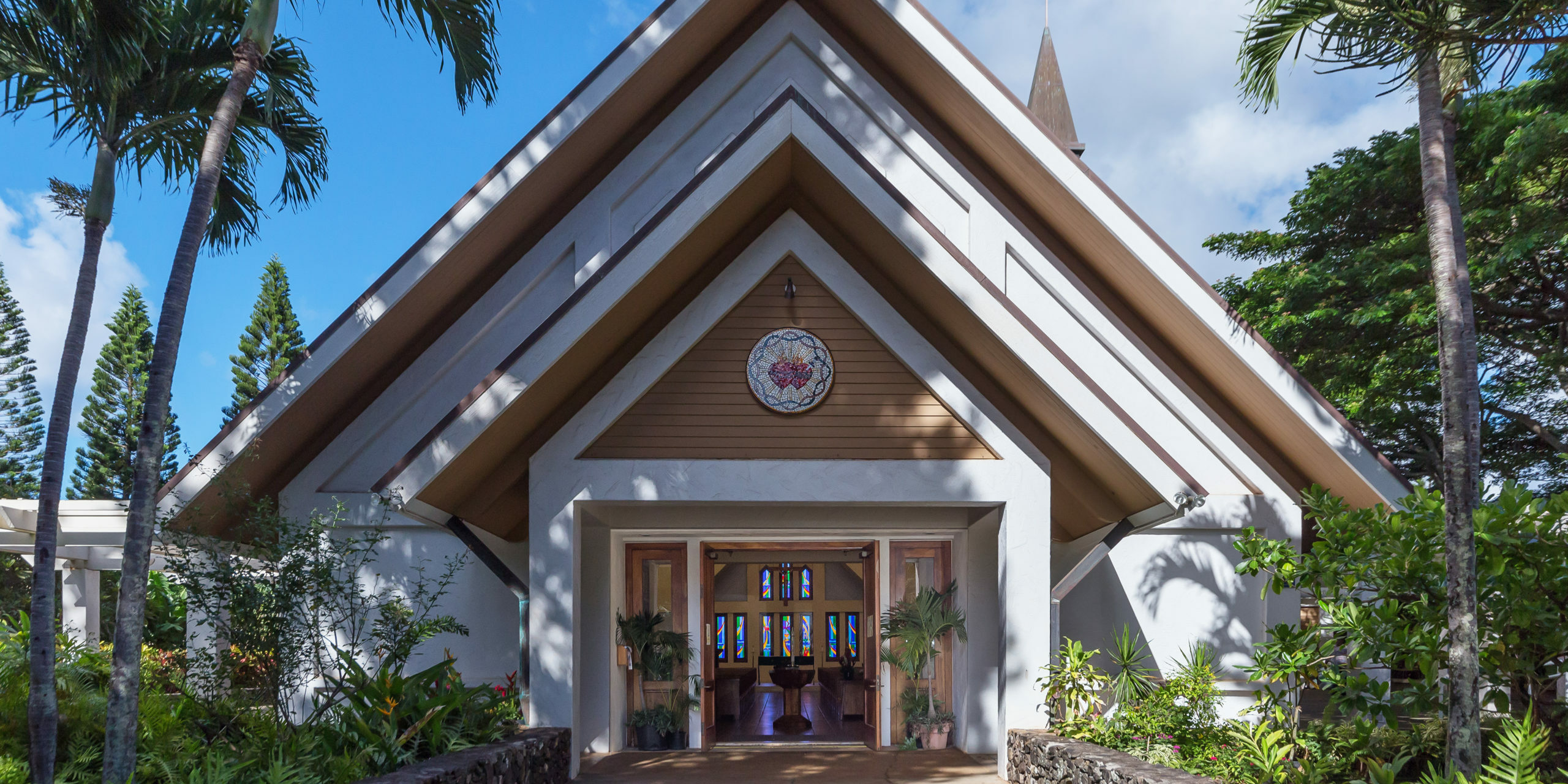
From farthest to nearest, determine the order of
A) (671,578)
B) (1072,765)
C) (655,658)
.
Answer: (671,578)
(655,658)
(1072,765)

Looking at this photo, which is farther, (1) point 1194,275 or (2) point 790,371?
(2) point 790,371

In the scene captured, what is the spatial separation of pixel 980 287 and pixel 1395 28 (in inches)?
127

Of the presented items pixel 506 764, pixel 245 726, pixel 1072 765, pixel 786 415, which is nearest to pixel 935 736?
pixel 1072 765

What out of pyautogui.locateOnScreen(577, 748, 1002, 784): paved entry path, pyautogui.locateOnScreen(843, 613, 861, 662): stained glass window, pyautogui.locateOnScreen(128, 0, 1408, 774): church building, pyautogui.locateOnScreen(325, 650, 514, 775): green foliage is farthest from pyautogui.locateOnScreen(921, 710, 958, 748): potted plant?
pyautogui.locateOnScreen(843, 613, 861, 662): stained glass window

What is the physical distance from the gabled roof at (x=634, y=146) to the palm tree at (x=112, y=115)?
123cm

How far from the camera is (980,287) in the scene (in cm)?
727

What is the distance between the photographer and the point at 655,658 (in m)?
9.98

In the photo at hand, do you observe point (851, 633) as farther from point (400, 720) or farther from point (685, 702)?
point (400, 720)

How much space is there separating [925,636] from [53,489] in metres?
7.06

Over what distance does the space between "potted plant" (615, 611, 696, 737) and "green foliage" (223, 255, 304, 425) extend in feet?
83.2

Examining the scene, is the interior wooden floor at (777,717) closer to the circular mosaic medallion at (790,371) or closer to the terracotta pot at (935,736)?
the terracotta pot at (935,736)

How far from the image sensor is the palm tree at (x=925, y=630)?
9.69 meters

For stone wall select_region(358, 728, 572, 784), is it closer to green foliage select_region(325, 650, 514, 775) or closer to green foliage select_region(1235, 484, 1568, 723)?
green foliage select_region(325, 650, 514, 775)

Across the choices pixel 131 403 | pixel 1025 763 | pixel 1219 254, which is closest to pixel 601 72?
pixel 1025 763
